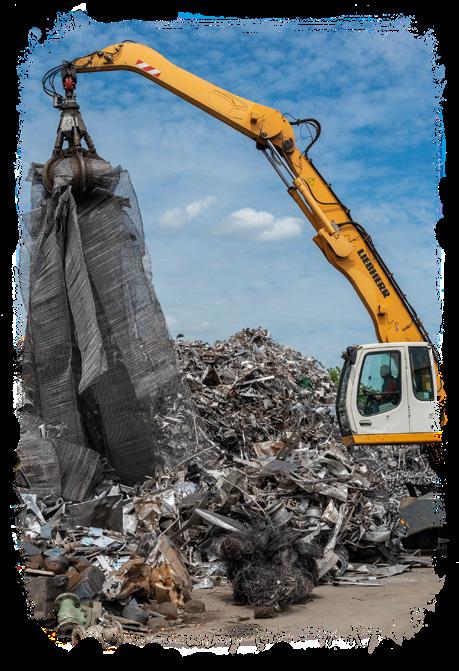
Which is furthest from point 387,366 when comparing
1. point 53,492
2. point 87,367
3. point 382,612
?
point 53,492

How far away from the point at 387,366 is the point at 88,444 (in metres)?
4.08

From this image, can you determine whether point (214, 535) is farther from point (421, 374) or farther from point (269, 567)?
point (421, 374)

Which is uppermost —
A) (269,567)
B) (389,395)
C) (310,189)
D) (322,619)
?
(310,189)

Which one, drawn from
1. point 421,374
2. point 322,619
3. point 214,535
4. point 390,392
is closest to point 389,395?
point 390,392

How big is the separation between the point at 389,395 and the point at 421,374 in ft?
1.33

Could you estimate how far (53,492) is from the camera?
8.67 m

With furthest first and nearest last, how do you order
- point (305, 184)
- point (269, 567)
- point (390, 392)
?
1. point (305, 184)
2. point (390, 392)
3. point (269, 567)

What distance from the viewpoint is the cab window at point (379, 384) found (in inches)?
313

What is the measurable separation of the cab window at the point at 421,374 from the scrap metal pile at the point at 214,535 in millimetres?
1385

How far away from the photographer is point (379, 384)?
800 centimetres

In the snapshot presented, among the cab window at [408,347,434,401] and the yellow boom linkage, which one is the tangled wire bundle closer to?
the cab window at [408,347,434,401]

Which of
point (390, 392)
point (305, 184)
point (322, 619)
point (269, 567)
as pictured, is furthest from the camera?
point (305, 184)

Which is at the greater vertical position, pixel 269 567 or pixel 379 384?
pixel 379 384

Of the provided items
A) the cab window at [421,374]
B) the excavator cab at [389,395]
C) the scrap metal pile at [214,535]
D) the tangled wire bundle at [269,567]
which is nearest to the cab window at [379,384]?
the excavator cab at [389,395]
